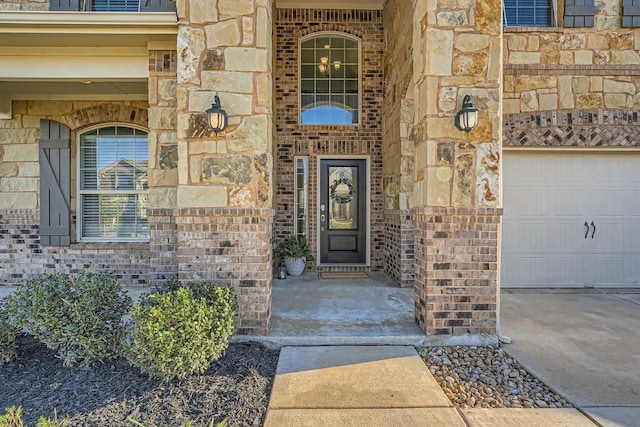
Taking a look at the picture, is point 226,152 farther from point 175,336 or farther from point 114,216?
point 114,216

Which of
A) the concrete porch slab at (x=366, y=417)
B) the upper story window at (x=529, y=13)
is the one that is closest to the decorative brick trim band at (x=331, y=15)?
the upper story window at (x=529, y=13)

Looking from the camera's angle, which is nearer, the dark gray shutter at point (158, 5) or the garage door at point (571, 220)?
the dark gray shutter at point (158, 5)

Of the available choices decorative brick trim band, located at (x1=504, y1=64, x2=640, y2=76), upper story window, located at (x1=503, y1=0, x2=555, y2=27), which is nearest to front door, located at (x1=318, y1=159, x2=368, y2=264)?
decorative brick trim band, located at (x1=504, y1=64, x2=640, y2=76)

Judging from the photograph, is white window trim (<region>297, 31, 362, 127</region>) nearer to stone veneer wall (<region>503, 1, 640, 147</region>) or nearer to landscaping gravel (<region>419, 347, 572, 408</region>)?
stone veneer wall (<region>503, 1, 640, 147</region>)

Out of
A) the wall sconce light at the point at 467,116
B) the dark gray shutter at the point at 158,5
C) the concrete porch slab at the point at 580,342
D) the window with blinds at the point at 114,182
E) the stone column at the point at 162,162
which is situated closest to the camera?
the concrete porch slab at the point at 580,342

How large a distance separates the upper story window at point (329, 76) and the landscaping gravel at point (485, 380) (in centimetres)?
456

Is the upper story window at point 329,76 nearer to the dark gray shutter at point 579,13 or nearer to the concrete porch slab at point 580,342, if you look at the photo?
the dark gray shutter at point 579,13

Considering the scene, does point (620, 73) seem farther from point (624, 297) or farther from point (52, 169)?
point (52, 169)

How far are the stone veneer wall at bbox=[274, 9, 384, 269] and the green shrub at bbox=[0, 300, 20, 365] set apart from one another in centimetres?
392

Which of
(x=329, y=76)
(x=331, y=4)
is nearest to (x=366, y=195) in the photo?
(x=329, y=76)

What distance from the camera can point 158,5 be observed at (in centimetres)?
423

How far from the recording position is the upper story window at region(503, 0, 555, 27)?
A: 5.36 meters

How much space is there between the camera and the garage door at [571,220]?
539cm

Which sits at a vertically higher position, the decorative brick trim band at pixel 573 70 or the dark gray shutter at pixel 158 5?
the dark gray shutter at pixel 158 5
